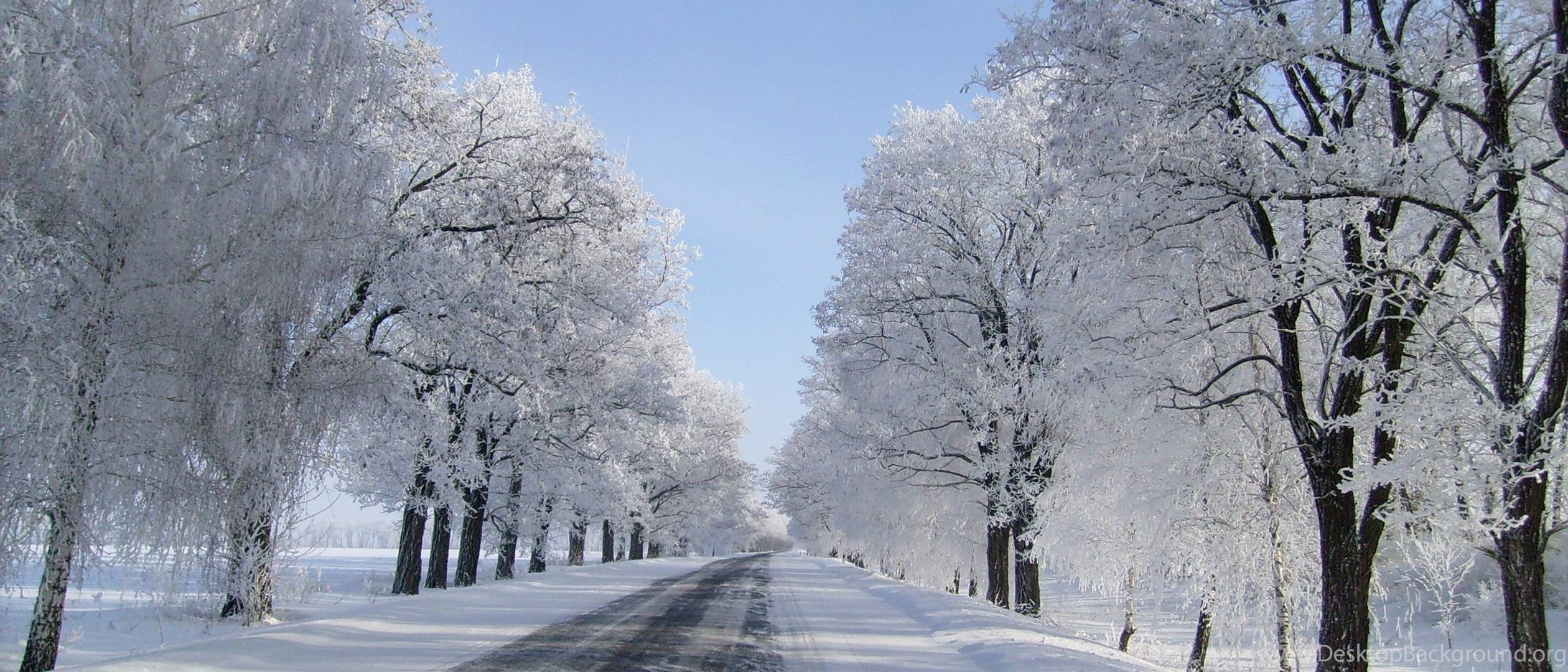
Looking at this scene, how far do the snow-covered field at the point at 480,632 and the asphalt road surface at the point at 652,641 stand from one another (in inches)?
14.7

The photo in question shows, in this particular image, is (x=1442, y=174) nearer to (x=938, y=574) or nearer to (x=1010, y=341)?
(x=1010, y=341)

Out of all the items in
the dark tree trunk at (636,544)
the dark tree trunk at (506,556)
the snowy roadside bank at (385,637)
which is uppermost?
the snowy roadside bank at (385,637)

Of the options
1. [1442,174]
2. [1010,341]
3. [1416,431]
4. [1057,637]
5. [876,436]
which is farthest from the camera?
[876,436]

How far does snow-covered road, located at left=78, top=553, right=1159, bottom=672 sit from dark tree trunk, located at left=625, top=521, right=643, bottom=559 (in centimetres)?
3010

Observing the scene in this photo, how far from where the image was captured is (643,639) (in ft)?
36.7

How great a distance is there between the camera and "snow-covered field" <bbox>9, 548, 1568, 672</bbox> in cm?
856

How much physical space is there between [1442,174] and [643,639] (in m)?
10.4

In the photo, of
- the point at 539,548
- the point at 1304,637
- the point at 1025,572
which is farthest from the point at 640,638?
the point at 539,548

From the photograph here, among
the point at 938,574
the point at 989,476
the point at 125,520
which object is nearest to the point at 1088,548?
the point at 989,476

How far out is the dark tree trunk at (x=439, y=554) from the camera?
18.8 meters

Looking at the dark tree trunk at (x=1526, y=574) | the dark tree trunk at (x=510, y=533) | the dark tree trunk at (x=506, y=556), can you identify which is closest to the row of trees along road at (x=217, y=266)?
the dark tree trunk at (x=1526, y=574)

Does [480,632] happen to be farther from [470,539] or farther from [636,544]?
[636,544]

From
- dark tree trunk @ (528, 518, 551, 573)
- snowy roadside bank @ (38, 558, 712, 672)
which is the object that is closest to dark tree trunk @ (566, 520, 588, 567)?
dark tree trunk @ (528, 518, 551, 573)

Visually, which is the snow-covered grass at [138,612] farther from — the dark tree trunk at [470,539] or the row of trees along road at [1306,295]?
the row of trees along road at [1306,295]
